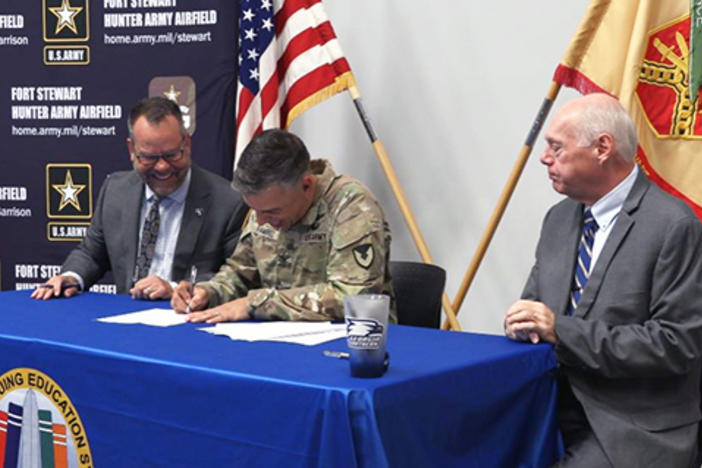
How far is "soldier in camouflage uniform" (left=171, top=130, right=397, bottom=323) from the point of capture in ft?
8.43

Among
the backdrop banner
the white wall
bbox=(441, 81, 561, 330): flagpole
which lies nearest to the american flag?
the backdrop banner

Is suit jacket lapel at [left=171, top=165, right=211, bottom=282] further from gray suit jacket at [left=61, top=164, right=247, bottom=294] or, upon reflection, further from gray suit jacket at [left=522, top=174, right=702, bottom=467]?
gray suit jacket at [left=522, top=174, right=702, bottom=467]

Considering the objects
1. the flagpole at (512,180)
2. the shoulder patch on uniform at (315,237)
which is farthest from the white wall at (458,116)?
the shoulder patch on uniform at (315,237)

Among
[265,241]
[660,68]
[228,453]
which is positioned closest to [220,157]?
[265,241]

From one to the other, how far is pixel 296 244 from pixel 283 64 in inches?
72.3

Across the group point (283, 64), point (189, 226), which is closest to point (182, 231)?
point (189, 226)

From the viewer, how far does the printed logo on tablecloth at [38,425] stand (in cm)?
223

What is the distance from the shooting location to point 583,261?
2.31 m

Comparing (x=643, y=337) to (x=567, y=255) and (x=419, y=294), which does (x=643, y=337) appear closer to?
(x=567, y=255)

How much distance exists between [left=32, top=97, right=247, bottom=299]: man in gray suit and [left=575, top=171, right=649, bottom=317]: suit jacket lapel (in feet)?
5.23

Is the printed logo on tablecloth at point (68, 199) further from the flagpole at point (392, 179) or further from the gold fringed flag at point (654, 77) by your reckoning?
the gold fringed flag at point (654, 77)

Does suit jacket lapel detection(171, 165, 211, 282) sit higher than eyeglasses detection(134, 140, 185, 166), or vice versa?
eyeglasses detection(134, 140, 185, 166)

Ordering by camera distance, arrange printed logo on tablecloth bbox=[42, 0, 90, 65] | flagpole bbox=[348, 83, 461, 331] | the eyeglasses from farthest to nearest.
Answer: printed logo on tablecloth bbox=[42, 0, 90, 65], flagpole bbox=[348, 83, 461, 331], the eyeglasses

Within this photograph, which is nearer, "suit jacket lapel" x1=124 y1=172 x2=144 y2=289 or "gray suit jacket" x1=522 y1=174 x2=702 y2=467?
"gray suit jacket" x1=522 y1=174 x2=702 y2=467
